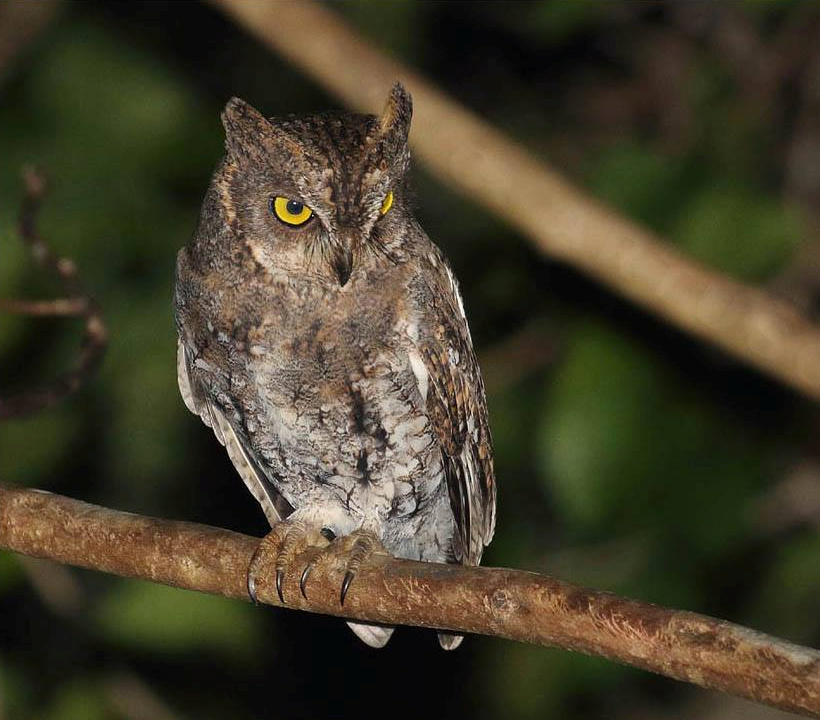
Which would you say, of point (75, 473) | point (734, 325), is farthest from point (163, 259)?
point (734, 325)

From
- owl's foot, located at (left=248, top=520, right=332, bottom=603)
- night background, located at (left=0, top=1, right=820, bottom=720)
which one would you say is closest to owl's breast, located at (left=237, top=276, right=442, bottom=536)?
owl's foot, located at (left=248, top=520, right=332, bottom=603)

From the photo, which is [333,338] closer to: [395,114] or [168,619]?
[395,114]

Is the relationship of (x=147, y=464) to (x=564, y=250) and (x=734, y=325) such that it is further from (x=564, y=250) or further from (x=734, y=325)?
(x=734, y=325)

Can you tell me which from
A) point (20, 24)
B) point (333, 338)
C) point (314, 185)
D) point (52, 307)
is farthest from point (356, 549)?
point (20, 24)

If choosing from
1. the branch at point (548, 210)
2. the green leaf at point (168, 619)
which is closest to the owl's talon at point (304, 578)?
the green leaf at point (168, 619)

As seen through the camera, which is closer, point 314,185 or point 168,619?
point 314,185

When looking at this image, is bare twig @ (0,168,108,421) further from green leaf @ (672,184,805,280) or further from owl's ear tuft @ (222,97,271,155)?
green leaf @ (672,184,805,280)
